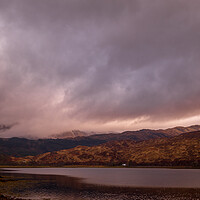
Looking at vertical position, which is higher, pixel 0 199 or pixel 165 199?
pixel 0 199

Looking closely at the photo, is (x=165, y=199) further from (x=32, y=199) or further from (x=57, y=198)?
(x=32, y=199)

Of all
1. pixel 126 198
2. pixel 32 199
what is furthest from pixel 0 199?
pixel 126 198

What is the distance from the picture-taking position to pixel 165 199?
238ft

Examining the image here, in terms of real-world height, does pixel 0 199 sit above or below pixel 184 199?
above

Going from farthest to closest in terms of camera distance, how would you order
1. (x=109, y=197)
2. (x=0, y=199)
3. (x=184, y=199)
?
1. (x=109, y=197)
2. (x=184, y=199)
3. (x=0, y=199)

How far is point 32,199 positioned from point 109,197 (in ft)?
87.9

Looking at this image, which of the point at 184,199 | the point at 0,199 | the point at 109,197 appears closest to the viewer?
the point at 0,199

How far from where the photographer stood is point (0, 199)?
213 feet

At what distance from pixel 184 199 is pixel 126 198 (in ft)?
63.7

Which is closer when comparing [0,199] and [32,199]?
[0,199]

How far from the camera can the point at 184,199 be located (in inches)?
2808

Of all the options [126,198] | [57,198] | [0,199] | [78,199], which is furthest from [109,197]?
[0,199]

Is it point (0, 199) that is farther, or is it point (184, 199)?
point (184, 199)

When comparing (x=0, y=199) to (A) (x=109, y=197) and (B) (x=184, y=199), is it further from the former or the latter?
(B) (x=184, y=199)
